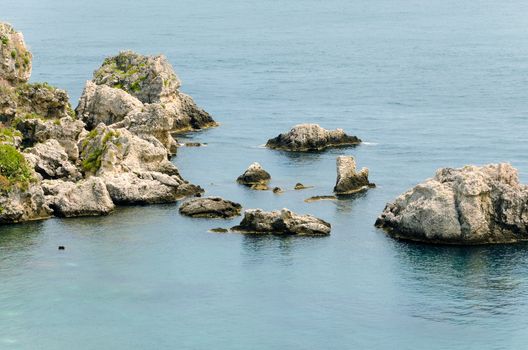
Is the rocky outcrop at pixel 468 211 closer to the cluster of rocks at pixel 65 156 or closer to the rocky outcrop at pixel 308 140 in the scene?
the cluster of rocks at pixel 65 156

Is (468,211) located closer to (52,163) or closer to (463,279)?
(463,279)

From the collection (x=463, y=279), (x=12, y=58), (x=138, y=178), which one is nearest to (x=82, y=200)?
(x=138, y=178)

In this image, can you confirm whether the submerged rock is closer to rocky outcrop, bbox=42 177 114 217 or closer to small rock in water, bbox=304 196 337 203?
small rock in water, bbox=304 196 337 203

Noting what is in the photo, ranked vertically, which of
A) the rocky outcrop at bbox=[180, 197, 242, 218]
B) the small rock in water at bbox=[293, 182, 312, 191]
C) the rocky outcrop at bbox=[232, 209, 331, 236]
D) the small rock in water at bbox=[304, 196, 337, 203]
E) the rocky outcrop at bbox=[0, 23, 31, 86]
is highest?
the rocky outcrop at bbox=[0, 23, 31, 86]

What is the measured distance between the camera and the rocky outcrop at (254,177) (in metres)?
149

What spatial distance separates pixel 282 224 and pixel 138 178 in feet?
77.0

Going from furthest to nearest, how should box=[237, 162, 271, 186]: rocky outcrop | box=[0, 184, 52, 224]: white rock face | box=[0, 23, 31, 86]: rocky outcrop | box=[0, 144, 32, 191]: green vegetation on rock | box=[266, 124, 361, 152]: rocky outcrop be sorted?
box=[266, 124, 361, 152]: rocky outcrop → box=[237, 162, 271, 186]: rocky outcrop → box=[0, 23, 31, 86]: rocky outcrop → box=[0, 184, 52, 224]: white rock face → box=[0, 144, 32, 191]: green vegetation on rock

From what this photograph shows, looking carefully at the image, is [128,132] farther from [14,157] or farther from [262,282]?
[262,282]

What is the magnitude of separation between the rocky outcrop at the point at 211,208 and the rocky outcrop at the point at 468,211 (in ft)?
71.0

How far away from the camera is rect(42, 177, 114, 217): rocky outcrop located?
5153 inches

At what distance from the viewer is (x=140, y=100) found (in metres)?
182

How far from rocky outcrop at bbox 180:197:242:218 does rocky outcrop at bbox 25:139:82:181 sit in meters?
14.9

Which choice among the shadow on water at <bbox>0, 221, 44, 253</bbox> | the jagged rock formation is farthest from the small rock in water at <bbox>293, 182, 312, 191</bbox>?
the shadow on water at <bbox>0, 221, 44, 253</bbox>

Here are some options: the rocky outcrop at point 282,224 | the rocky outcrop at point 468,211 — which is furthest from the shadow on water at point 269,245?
the rocky outcrop at point 468,211
